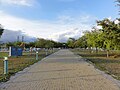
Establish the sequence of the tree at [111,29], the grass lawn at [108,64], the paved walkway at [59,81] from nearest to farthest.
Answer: the paved walkway at [59,81] → the grass lawn at [108,64] → the tree at [111,29]

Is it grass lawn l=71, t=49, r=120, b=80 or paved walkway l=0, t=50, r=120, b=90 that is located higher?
grass lawn l=71, t=49, r=120, b=80

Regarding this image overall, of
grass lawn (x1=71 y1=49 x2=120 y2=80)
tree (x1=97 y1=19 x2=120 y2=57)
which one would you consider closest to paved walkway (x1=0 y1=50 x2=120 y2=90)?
grass lawn (x1=71 y1=49 x2=120 y2=80)

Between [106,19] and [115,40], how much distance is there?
2874mm

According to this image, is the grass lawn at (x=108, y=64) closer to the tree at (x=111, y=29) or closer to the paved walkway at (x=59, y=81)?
the paved walkway at (x=59, y=81)

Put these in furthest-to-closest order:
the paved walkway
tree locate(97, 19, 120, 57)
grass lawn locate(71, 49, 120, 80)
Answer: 1. tree locate(97, 19, 120, 57)
2. grass lawn locate(71, 49, 120, 80)
3. the paved walkway

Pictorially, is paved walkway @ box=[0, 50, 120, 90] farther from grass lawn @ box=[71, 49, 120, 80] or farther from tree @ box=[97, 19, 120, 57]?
tree @ box=[97, 19, 120, 57]

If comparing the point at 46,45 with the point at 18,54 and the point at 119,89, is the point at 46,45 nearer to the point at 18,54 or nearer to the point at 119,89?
the point at 18,54

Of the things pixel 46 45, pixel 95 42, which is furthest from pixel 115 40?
pixel 46 45

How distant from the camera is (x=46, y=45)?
446 feet

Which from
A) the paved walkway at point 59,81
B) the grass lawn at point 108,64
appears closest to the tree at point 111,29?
the grass lawn at point 108,64

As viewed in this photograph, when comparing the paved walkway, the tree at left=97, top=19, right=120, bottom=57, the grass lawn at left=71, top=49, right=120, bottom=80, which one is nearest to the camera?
the paved walkway

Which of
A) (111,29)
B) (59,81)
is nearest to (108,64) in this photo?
(111,29)

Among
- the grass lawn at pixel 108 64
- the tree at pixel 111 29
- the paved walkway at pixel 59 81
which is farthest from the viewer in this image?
the tree at pixel 111 29

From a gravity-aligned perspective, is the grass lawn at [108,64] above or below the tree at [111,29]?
below
